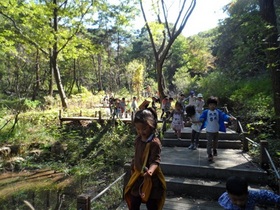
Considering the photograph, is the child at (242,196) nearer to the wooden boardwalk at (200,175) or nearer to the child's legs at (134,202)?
the child's legs at (134,202)

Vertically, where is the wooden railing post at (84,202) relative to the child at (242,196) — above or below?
below

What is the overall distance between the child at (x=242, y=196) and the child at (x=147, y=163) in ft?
2.70

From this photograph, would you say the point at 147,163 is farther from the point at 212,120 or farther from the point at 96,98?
the point at 96,98

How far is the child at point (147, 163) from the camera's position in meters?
2.88

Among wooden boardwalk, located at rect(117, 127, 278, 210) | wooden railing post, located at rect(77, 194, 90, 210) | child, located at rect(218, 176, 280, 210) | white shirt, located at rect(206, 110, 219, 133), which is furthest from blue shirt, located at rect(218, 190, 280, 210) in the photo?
white shirt, located at rect(206, 110, 219, 133)

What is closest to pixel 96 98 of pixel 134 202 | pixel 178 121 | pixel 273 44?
pixel 178 121

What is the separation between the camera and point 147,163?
9.55ft

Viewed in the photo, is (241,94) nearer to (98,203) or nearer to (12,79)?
(98,203)

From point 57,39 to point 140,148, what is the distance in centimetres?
1485

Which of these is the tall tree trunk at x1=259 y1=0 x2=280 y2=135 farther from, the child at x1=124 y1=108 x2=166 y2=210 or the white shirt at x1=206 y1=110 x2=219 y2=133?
the child at x1=124 y1=108 x2=166 y2=210

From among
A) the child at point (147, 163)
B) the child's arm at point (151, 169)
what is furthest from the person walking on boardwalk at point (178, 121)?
the child's arm at point (151, 169)

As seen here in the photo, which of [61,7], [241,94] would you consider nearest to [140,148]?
[241,94]

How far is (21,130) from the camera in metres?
12.9

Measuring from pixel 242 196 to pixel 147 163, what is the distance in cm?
110
